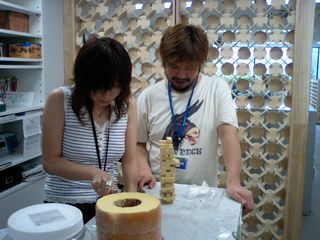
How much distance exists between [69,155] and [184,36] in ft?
1.93

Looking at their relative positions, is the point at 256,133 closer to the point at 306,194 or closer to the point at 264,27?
the point at 264,27

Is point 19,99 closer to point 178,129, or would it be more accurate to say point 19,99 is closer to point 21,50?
point 21,50

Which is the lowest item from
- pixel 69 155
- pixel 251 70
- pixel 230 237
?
pixel 230 237

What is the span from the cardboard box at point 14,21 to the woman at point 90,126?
1.22m

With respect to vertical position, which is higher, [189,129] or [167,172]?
[189,129]

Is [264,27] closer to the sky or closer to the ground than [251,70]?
closer to the sky

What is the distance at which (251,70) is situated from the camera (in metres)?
2.30

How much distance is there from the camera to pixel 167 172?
3.70 ft

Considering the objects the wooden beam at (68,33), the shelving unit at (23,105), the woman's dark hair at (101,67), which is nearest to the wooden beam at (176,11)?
the wooden beam at (68,33)

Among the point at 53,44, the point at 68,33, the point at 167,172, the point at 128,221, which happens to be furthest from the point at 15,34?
the point at 128,221

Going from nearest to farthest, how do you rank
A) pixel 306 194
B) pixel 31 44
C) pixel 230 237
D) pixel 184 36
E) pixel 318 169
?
pixel 230 237 → pixel 184 36 → pixel 31 44 → pixel 306 194 → pixel 318 169

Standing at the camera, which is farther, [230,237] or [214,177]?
[214,177]

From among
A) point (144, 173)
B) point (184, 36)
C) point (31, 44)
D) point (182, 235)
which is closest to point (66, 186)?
point (144, 173)

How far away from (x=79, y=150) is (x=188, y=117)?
0.47 m
